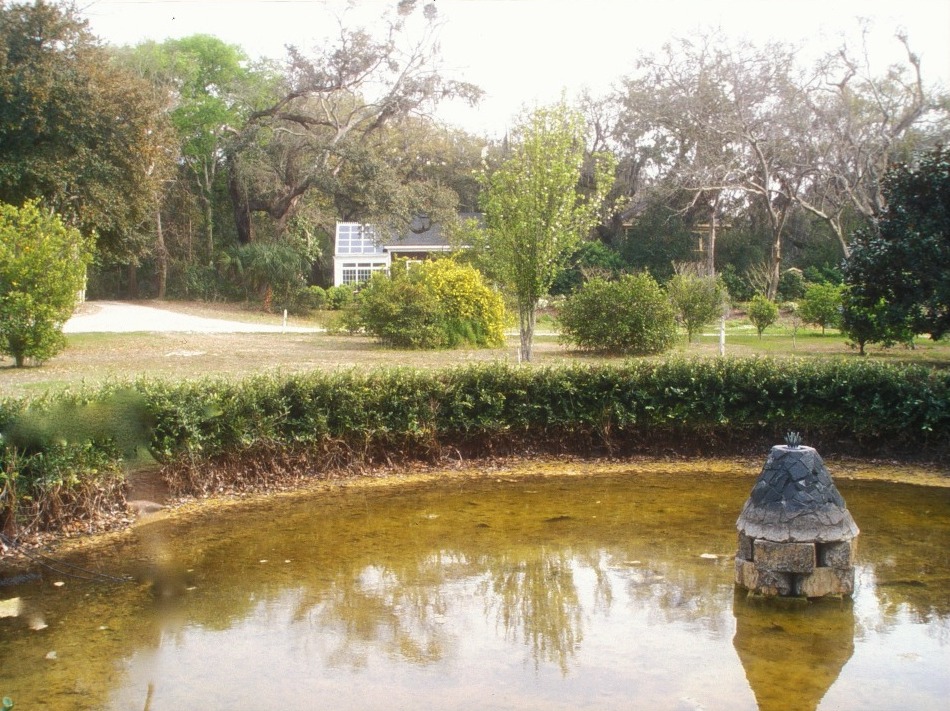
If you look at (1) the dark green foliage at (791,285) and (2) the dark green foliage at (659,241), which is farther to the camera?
(2) the dark green foliage at (659,241)

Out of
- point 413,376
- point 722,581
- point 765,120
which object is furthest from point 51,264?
point 765,120

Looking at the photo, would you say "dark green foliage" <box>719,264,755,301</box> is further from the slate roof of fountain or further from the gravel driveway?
the slate roof of fountain

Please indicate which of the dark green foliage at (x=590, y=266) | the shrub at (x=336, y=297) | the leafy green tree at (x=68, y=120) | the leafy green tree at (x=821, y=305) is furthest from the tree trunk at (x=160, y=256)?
the leafy green tree at (x=821, y=305)

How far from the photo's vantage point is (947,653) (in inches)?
214

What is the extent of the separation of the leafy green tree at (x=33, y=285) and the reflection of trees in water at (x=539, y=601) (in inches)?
478

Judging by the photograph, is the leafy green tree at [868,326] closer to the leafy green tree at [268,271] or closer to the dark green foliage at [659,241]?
the leafy green tree at [268,271]

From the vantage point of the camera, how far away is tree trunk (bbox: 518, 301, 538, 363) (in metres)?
17.9

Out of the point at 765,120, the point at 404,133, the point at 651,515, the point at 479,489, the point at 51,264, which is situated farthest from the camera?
the point at 404,133

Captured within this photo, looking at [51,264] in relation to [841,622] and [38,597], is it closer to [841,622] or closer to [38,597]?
[38,597]

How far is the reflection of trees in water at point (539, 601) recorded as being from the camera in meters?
5.66

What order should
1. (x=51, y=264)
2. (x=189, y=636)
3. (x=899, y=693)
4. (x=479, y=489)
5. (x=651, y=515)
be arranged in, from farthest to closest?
(x=51, y=264), (x=479, y=489), (x=651, y=515), (x=189, y=636), (x=899, y=693)

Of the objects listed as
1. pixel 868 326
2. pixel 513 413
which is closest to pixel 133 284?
pixel 868 326

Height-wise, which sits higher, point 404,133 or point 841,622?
point 404,133

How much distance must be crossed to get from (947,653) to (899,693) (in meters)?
0.72
